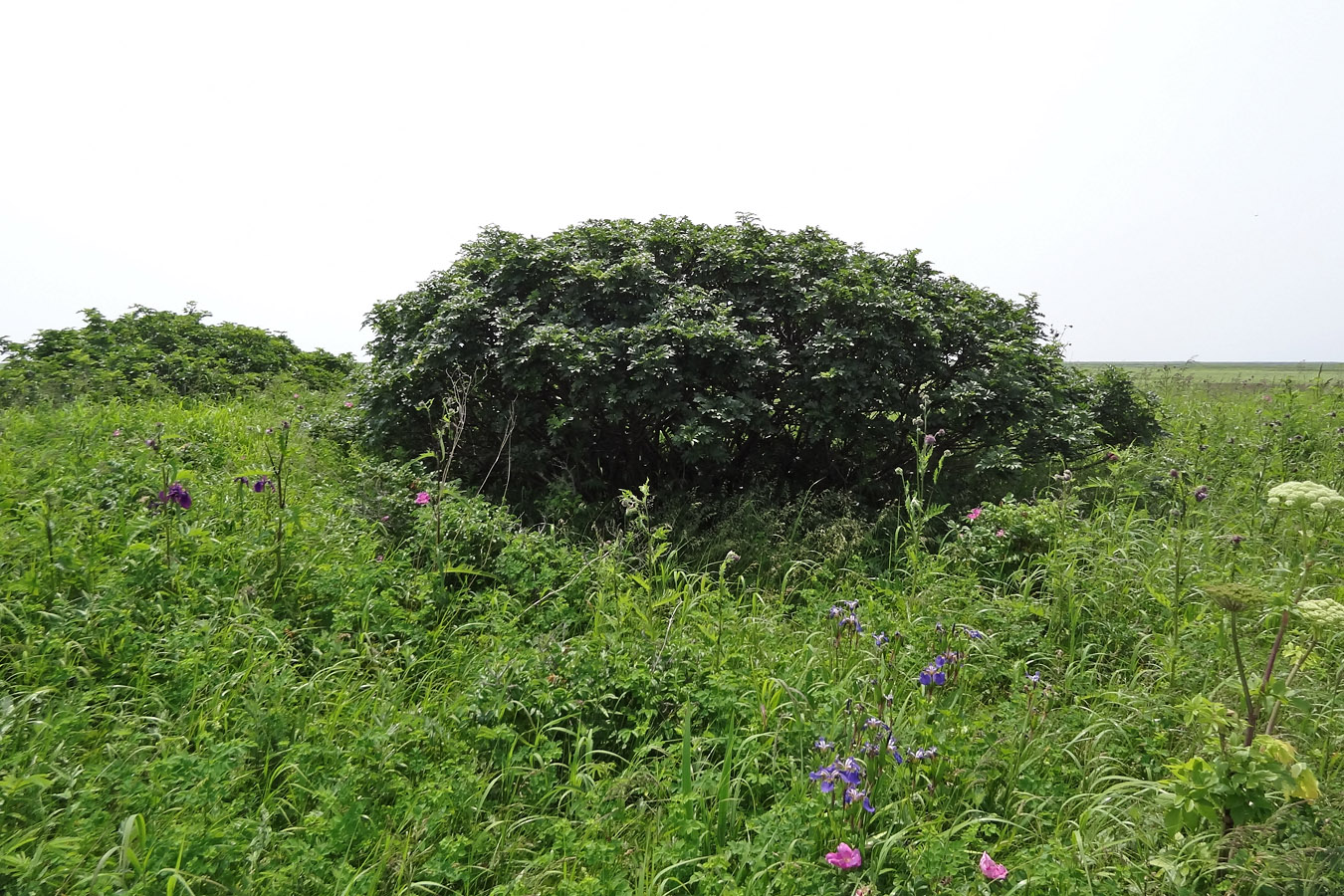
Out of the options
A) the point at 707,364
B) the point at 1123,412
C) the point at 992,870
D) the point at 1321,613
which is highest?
the point at 707,364

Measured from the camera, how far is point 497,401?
507cm

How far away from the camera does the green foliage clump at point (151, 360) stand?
718 centimetres

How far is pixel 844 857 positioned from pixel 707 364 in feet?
11.1

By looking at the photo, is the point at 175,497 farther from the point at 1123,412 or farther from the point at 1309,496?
the point at 1123,412

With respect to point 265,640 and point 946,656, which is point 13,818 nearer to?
point 265,640

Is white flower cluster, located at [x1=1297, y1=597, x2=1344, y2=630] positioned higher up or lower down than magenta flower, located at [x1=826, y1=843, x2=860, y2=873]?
higher up

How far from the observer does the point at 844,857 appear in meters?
1.76

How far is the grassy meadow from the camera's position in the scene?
1807 millimetres

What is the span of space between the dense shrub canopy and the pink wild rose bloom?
9.36 feet

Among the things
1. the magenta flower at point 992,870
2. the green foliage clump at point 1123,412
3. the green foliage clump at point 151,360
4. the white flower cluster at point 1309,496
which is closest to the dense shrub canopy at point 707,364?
the green foliage clump at point 1123,412

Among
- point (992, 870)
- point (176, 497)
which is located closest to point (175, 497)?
point (176, 497)

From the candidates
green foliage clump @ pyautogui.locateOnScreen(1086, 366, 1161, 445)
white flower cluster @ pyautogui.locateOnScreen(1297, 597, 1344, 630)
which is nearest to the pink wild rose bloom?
white flower cluster @ pyautogui.locateOnScreen(1297, 597, 1344, 630)

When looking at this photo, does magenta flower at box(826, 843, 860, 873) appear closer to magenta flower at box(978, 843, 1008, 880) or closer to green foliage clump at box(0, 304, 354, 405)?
magenta flower at box(978, 843, 1008, 880)

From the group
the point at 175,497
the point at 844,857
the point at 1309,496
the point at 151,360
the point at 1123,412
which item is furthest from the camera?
the point at 151,360
